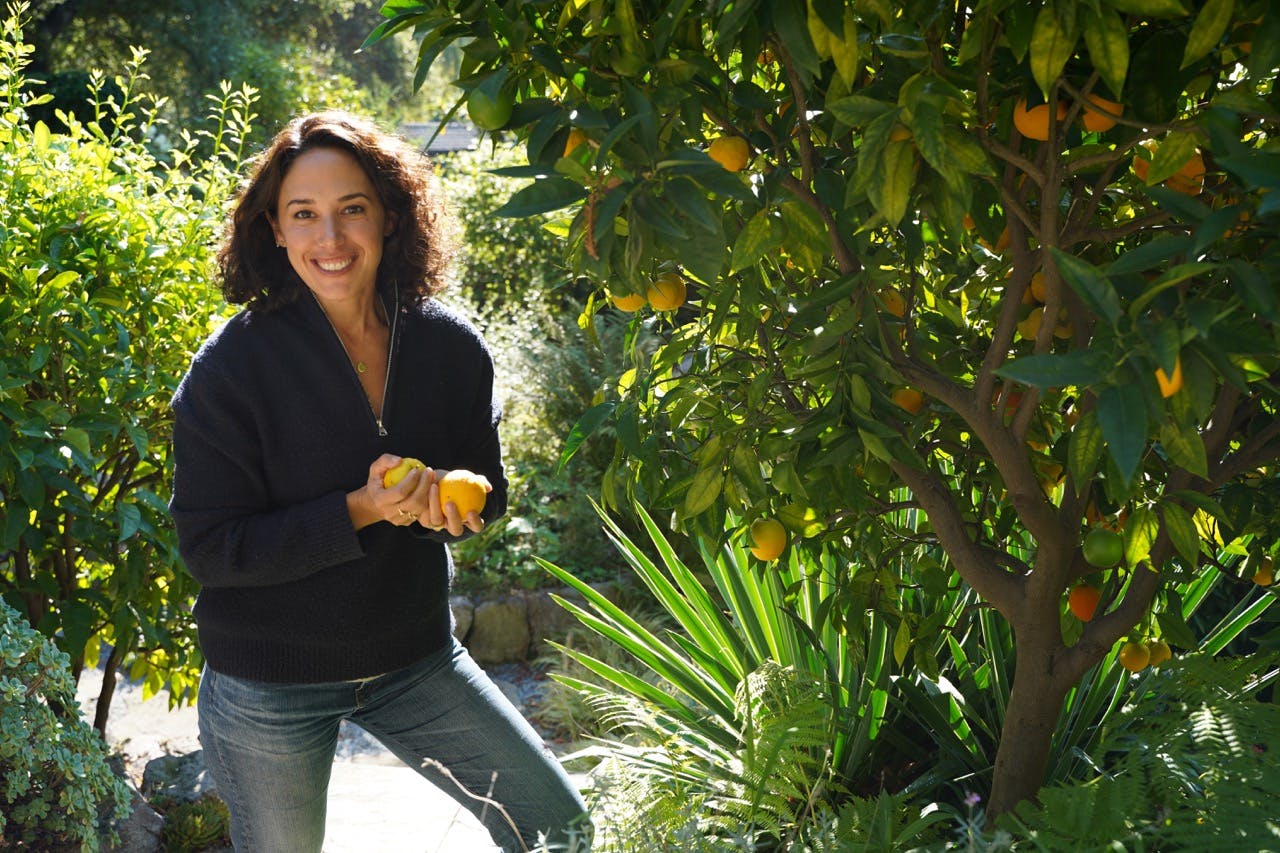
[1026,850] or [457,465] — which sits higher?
[457,465]

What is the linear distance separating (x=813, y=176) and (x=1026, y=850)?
2.72ft

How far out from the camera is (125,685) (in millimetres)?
5008

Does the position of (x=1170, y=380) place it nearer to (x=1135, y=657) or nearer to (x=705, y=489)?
(x=705, y=489)

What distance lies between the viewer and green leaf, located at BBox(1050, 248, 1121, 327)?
98 centimetres

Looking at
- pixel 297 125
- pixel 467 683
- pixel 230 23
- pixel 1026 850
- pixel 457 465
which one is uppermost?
pixel 230 23

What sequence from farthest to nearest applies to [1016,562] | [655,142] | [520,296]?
[520,296] → [1016,562] → [655,142]

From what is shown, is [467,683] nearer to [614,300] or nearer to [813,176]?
[614,300]

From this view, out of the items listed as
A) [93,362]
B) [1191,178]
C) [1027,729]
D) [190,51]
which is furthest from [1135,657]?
[190,51]

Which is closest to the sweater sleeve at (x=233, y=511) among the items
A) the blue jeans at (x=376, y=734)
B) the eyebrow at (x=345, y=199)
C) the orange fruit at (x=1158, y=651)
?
the blue jeans at (x=376, y=734)

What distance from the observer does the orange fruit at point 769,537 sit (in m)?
1.80

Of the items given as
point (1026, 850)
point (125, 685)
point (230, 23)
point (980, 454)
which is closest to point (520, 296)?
point (125, 685)

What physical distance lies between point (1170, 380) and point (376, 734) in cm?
168

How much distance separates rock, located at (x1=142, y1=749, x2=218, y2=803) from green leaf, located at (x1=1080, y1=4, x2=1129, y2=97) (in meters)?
3.01

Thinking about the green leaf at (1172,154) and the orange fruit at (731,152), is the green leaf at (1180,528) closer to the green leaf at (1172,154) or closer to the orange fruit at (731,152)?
the green leaf at (1172,154)
